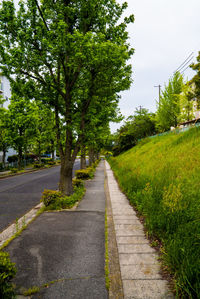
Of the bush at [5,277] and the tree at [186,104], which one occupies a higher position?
the tree at [186,104]

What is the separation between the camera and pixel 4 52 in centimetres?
786

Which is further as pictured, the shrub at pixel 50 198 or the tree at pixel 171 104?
the tree at pixel 171 104

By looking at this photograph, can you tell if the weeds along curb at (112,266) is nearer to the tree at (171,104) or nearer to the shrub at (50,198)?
the shrub at (50,198)

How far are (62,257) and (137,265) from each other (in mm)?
1587

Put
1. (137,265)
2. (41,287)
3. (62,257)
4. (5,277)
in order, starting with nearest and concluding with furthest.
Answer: (5,277) < (41,287) < (137,265) < (62,257)

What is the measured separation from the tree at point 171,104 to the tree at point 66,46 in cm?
2653

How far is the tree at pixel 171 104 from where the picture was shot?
109 ft

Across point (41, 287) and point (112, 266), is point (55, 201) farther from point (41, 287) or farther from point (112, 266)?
point (41, 287)

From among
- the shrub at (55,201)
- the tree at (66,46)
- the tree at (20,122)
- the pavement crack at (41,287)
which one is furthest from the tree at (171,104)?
the pavement crack at (41,287)

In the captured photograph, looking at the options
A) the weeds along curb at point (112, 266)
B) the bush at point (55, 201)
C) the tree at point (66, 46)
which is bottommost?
the weeds along curb at point (112, 266)

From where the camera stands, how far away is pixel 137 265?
11.9 feet

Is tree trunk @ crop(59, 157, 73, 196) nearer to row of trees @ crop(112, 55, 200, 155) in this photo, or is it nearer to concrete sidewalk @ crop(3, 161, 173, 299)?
concrete sidewalk @ crop(3, 161, 173, 299)

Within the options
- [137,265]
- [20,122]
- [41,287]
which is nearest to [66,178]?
[137,265]

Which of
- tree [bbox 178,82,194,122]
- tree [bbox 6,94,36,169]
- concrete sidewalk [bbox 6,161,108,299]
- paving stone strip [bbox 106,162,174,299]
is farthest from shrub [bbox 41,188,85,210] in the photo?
tree [bbox 178,82,194,122]
